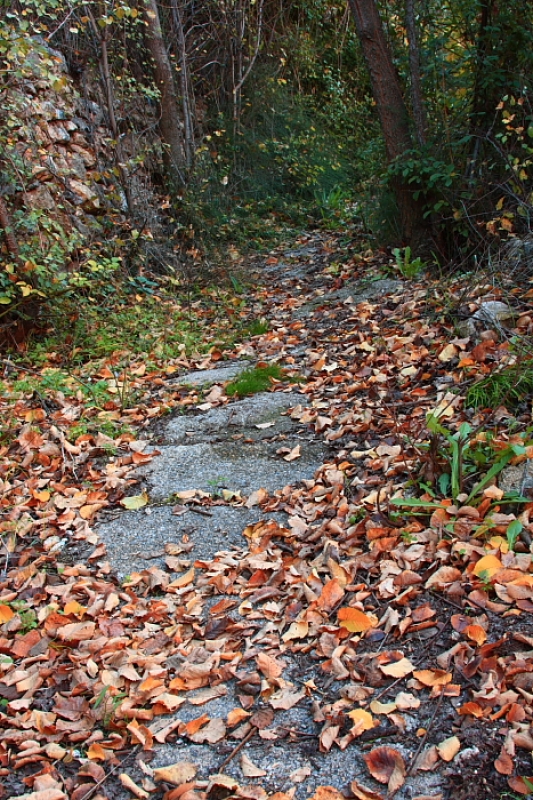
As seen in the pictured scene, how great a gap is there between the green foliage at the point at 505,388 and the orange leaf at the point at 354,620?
1344 mm

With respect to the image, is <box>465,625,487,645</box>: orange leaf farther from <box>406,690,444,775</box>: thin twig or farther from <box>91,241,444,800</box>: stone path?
<box>91,241,444,800</box>: stone path

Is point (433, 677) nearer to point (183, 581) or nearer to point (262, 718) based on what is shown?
point (262, 718)

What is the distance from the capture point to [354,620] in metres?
2.18

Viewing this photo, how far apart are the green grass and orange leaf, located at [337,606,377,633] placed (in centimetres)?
232

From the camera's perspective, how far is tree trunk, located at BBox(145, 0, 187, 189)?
7.54 m

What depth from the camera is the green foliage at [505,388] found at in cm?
307

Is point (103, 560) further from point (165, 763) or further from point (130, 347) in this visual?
point (130, 347)

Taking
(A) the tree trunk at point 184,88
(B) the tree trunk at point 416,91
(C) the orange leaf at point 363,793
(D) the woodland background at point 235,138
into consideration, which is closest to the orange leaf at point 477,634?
(C) the orange leaf at point 363,793

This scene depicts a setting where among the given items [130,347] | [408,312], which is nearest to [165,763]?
[408,312]

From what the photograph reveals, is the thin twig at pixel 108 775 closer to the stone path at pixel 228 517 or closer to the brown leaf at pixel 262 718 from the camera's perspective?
the stone path at pixel 228 517

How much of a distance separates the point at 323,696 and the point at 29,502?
1.99m

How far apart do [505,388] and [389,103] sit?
3.72 metres

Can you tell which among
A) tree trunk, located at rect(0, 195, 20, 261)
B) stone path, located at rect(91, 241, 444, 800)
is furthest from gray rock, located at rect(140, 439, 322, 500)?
tree trunk, located at rect(0, 195, 20, 261)

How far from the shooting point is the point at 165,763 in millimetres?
1849
